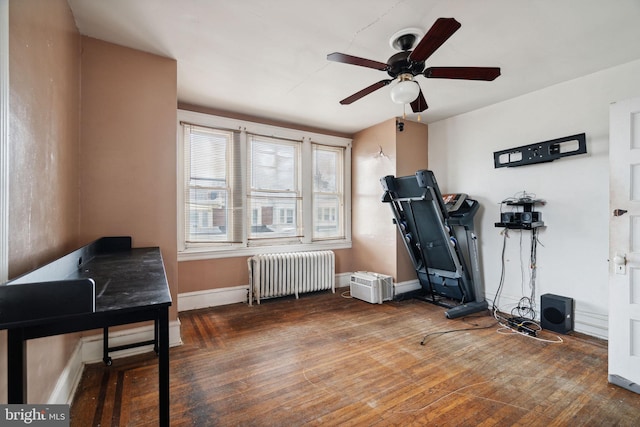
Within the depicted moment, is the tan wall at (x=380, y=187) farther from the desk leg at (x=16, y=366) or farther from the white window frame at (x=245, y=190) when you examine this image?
the desk leg at (x=16, y=366)

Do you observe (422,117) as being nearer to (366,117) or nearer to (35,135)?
(366,117)

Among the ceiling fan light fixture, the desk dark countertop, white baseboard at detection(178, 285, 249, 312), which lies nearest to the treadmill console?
the ceiling fan light fixture

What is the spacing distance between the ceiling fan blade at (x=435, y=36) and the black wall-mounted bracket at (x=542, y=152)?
90.5 inches

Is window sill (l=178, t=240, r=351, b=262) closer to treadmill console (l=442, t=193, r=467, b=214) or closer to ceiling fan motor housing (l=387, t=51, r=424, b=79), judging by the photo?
treadmill console (l=442, t=193, r=467, b=214)

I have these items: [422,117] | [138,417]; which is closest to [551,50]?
[422,117]

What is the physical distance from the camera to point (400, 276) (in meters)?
4.57

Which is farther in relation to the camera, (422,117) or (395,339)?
(422,117)

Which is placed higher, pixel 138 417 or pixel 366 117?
pixel 366 117

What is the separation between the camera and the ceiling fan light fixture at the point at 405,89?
85.9 inches

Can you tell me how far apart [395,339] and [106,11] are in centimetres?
388

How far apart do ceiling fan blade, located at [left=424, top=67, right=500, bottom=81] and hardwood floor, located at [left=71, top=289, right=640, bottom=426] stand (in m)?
2.37

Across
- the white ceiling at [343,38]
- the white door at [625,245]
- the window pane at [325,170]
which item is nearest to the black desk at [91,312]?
the white ceiling at [343,38]

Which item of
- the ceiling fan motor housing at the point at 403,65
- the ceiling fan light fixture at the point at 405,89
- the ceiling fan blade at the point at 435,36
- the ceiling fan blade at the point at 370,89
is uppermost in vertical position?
the ceiling fan motor housing at the point at 403,65

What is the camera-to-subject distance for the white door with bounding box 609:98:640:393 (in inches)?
84.7
